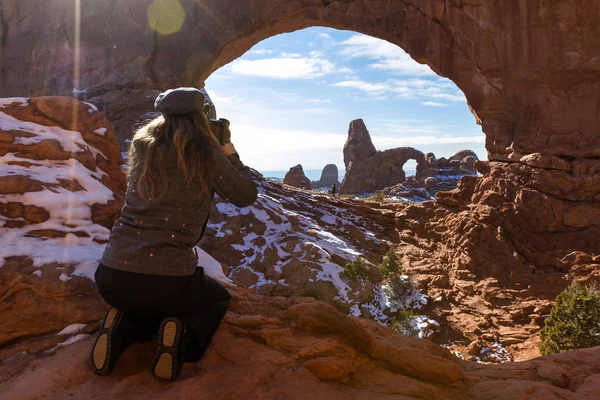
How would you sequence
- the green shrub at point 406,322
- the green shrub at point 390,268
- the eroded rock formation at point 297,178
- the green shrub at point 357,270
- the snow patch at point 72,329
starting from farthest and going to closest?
the eroded rock formation at point 297,178, the green shrub at point 390,268, the green shrub at point 357,270, the green shrub at point 406,322, the snow patch at point 72,329

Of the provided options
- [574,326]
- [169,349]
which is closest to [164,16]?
[574,326]

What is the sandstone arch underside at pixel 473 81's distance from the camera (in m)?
14.0

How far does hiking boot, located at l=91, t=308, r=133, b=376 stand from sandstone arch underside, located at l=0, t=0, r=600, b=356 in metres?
11.0

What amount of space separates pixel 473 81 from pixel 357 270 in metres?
10.7

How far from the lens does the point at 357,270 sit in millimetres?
13797

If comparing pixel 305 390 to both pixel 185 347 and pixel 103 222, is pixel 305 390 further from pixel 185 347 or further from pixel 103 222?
pixel 103 222

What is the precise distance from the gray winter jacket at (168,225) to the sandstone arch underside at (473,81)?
35.7 feet

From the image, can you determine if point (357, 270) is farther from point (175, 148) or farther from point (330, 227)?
point (175, 148)

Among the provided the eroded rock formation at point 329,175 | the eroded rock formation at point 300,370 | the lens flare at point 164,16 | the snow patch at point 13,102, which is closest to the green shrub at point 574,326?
the eroded rock formation at point 300,370

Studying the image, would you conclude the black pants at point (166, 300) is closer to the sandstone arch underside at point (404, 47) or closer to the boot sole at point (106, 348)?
the boot sole at point (106, 348)

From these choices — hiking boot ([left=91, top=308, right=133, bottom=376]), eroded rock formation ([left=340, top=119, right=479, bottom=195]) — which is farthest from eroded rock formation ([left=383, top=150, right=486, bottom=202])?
hiking boot ([left=91, top=308, right=133, bottom=376])

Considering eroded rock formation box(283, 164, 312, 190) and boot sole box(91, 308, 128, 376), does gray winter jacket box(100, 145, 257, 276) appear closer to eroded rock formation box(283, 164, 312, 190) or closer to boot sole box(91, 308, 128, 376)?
boot sole box(91, 308, 128, 376)

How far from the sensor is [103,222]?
423 cm

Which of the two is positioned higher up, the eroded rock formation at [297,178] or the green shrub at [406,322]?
the eroded rock formation at [297,178]
